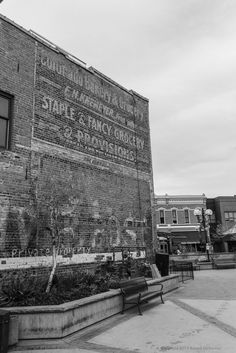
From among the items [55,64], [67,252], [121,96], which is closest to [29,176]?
[67,252]

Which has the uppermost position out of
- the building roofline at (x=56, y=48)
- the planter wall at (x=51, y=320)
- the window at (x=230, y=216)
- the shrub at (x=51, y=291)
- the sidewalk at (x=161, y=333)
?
the building roofline at (x=56, y=48)

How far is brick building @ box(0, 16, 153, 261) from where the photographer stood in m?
9.71

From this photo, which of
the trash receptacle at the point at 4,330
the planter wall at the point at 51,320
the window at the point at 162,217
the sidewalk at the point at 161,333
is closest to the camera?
the trash receptacle at the point at 4,330

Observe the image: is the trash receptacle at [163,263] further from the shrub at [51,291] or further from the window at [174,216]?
the window at [174,216]

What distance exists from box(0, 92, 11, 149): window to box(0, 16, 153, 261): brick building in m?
0.03

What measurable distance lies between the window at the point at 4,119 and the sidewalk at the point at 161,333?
215 inches

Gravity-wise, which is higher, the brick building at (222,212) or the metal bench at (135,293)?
the brick building at (222,212)

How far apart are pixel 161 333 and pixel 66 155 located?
651 cm

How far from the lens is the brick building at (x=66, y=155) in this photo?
9.71m

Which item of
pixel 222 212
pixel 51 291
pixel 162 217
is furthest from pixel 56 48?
pixel 222 212

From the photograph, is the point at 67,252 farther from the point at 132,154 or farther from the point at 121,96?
the point at 121,96

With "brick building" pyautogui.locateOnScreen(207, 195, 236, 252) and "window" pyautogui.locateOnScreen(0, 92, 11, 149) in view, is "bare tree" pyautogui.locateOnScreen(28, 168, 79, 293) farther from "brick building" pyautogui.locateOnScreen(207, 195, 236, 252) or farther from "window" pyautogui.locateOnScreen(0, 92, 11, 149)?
"brick building" pyautogui.locateOnScreen(207, 195, 236, 252)

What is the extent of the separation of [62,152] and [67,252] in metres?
3.23

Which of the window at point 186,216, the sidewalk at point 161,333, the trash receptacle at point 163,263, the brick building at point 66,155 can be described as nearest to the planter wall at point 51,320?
the sidewalk at point 161,333
